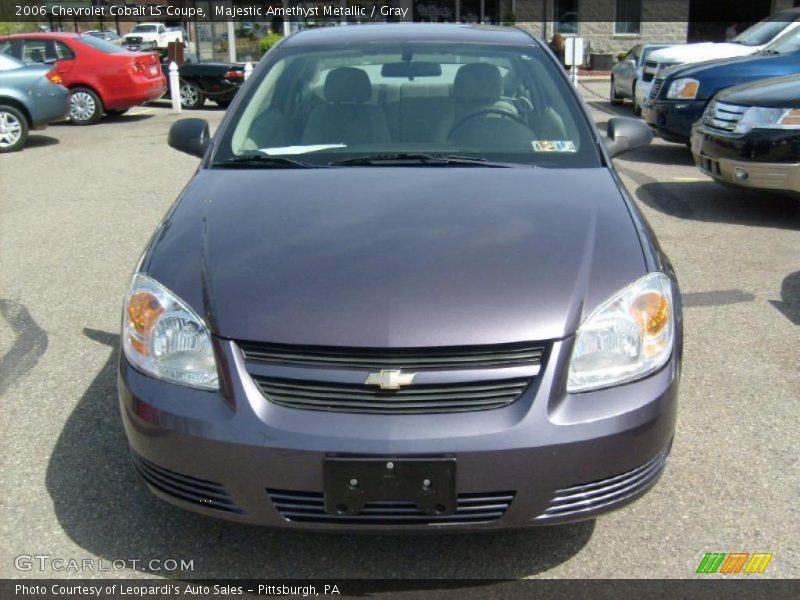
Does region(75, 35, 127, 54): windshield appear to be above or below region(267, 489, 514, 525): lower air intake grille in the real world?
above

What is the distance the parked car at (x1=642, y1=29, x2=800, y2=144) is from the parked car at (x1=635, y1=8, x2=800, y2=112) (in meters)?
1.49

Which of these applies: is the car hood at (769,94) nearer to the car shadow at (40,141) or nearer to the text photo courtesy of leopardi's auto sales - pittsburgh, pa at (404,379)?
the text photo courtesy of leopardi's auto sales - pittsburgh, pa at (404,379)

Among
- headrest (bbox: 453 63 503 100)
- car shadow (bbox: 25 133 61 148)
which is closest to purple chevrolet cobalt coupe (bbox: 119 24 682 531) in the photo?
headrest (bbox: 453 63 503 100)

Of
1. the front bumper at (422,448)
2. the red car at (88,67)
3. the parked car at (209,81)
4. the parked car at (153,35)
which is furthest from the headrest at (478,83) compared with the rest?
the parked car at (153,35)

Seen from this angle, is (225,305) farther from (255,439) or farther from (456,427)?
(456,427)

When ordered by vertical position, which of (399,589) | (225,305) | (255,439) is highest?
(225,305)

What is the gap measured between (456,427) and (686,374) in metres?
2.23

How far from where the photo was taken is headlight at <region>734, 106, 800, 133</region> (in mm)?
7105

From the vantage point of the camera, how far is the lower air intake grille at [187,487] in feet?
8.57

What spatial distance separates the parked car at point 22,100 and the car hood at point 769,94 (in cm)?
897

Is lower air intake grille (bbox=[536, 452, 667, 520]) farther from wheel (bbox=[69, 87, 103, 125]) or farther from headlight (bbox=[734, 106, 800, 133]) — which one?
wheel (bbox=[69, 87, 103, 125])

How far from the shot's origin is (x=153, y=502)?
3.21m

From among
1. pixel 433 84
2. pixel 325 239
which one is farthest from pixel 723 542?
pixel 433 84

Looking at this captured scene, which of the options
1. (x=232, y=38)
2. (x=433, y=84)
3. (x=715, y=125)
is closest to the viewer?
(x=433, y=84)
